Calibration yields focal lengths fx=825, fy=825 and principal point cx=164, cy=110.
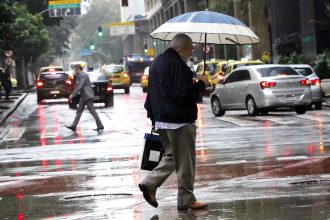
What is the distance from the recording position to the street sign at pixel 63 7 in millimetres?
66312

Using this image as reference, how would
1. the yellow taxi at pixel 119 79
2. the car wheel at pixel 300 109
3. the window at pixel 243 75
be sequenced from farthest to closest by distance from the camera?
the yellow taxi at pixel 119 79 → the window at pixel 243 75 → the car wheel at pixel 300 109

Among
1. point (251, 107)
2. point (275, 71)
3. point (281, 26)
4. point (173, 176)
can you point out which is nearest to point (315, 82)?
point (275, 71)

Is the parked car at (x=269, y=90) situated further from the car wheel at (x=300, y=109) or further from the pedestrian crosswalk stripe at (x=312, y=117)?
the pedestrian crosswalk stripe at (x=312, y=117)

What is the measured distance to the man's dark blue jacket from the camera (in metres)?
8.18

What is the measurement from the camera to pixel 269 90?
24.0 meters

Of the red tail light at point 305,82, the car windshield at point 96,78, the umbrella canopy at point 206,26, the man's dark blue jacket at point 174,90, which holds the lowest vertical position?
the car windshield at point 96,78

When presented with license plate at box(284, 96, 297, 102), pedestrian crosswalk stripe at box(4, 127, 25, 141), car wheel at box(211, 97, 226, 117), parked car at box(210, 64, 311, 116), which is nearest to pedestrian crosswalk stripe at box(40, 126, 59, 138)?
pedestrian crosswalk stripe at box(4, 127, 25, 141)

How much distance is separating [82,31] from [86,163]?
167 m

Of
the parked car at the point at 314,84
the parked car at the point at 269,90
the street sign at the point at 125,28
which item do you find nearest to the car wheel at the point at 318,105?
the parked car at the point at 314,84

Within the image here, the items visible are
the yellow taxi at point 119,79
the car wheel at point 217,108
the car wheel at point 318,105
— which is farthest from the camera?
the yellow taxi at point 119,79

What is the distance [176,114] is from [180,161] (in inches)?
20.2

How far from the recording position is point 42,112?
33219mm

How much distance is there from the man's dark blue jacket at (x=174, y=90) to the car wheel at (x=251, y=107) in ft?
53.2

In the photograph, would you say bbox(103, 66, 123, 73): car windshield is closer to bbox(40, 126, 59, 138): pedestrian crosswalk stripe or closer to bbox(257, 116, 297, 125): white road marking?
bbox(40, 126, 59, 138): pedestrian crosswalk stripe
